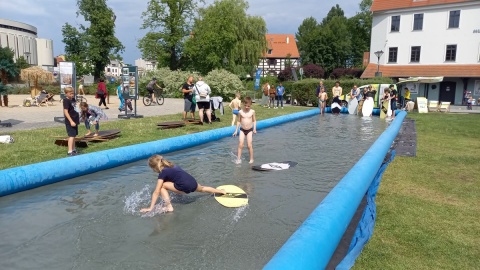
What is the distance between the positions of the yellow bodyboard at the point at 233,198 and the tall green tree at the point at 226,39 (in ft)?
118

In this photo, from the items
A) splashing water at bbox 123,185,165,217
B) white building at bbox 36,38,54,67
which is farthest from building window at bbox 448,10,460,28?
white building at bbox 36,38,54,67

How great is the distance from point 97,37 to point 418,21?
40908 mm

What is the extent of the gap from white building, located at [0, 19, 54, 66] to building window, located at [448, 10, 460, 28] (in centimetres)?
9289

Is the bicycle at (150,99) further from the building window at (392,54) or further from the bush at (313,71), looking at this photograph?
the bush at (313,71)

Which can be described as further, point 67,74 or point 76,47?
point 76,47

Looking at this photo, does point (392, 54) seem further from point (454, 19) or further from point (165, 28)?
point (165, 28)

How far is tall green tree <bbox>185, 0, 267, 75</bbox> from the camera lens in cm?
4078

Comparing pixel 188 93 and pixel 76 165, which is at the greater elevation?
pixel 188 93

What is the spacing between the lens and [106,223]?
471cm

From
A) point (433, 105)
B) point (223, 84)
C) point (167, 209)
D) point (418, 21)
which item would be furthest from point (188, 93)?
point (418, 21)

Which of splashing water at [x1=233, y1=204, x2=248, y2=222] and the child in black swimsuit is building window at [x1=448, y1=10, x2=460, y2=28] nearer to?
splashing water at [x1=233, y1=204, x2=248, y2=222]

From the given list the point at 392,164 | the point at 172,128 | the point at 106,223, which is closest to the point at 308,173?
the point at 392,164

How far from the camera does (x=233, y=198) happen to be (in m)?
5.49

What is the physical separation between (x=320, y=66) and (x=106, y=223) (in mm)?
60717
